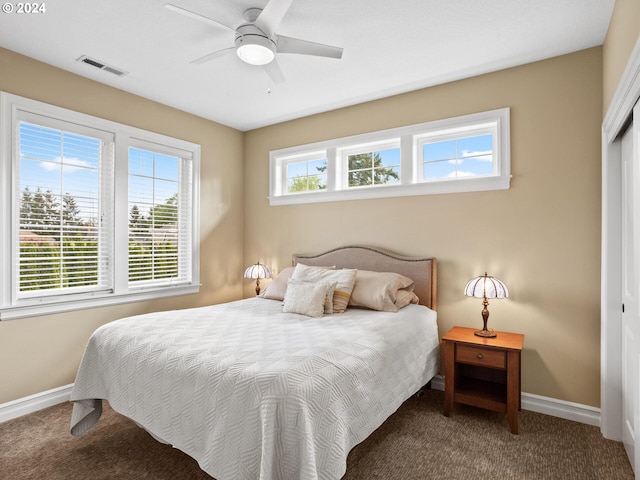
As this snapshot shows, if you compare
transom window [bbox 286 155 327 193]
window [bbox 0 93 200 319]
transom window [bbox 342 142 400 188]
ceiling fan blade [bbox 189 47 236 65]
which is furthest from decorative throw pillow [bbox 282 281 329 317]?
ceiling fan blade [bbox 189 47 236 65]

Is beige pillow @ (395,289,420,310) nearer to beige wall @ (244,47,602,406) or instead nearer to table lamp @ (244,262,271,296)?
beige wall @ (244,47,602,406)

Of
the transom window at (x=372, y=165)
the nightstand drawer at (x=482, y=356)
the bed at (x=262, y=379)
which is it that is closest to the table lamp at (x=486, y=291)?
the nightstand drawer at (x=482, y=356)

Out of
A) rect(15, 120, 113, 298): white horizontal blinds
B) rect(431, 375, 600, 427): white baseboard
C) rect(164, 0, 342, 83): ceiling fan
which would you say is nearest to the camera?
rect(164, 0, 342, 83): ceiling fan

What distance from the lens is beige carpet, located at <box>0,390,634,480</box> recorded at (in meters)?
2.11

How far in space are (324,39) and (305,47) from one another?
1.22 feet

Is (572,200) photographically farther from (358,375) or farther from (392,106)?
(358,375)

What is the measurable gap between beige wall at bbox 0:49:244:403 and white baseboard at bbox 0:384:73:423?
1.8 inches

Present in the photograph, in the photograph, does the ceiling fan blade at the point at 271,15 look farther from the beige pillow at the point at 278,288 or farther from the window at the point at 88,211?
the beige pillow at the point at 278,288

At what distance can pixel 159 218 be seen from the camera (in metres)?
3.89

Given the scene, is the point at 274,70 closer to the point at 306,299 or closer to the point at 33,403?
the point at 306,299

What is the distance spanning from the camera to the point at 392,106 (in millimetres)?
3633

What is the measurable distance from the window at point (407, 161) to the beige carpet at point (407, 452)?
1860mm

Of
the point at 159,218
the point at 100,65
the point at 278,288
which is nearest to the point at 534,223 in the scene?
the point at 278,288

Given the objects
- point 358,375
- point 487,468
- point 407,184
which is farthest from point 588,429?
point 407,184
